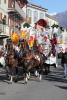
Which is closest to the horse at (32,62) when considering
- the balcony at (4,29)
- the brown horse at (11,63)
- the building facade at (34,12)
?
the brown horse at (11,63)

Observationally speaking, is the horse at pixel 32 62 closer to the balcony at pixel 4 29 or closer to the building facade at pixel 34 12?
the balcony at pixel 4 29

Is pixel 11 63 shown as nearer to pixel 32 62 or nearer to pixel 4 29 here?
pixel 32 62

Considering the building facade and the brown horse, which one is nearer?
the brown horse

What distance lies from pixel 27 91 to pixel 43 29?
17.2 meters

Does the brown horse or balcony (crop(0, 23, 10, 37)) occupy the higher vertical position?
balcony (crop(0, 23, 10, 37))

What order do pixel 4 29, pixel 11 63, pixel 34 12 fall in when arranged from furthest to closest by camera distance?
pixel 34 12
pixel 4 29
pixel 11 63

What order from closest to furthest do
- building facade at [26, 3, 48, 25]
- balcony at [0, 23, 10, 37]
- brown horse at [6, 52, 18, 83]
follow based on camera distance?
brown horse at [6, 52, 18, 83], balcony at [0, 23, 10, 37], building facade at [26, 3, 48, 25]

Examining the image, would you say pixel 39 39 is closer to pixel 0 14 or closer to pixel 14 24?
pixel 0 14

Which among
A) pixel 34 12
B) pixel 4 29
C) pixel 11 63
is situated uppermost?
pixel 34 12

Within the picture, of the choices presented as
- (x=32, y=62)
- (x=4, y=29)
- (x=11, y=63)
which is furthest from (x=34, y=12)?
(x=11, y=63)

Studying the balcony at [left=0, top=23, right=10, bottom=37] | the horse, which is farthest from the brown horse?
the balcony at [left=0, top=23, right=10, bottom=37]

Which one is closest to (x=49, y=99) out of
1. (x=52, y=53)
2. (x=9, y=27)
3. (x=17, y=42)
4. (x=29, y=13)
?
(x=17, y=42)

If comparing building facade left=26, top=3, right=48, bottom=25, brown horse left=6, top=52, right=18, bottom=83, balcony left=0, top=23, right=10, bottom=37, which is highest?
building facade left=26, top=3, right=48, bottom=25

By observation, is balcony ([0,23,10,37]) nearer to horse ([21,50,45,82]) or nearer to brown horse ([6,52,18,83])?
horse ([21,50,45,82])
